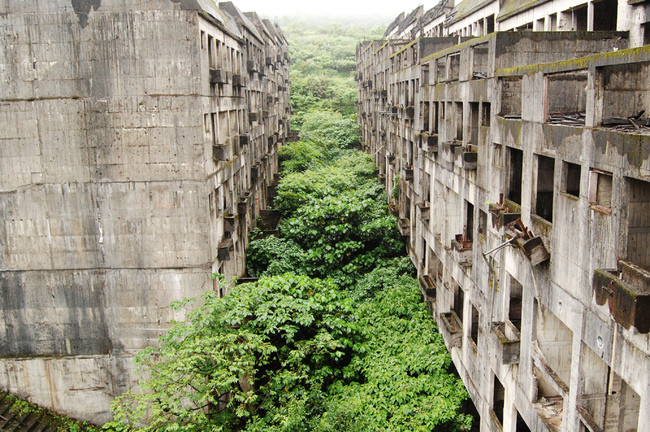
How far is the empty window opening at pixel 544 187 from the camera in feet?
42.4

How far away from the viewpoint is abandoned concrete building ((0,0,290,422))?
20.5m

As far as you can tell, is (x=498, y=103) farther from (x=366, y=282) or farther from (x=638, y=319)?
(x=366, y=282)

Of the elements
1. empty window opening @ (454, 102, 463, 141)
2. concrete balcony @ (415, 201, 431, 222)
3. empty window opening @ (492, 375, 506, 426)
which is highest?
empty window opening @ (454, 102, 463, 141)

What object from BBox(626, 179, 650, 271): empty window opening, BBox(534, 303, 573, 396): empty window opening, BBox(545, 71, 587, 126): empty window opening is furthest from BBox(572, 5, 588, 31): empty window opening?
BBox(626, 179, 650, 271): empty window opening

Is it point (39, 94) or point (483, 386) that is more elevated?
point (39, 94)

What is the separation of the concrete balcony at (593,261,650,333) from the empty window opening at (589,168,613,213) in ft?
4.57

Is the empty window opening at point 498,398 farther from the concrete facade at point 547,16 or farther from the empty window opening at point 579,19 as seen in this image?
the empty window opening at point 579,19

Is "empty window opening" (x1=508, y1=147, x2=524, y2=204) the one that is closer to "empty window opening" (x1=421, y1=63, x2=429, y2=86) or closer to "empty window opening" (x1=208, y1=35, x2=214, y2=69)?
"empty window opening" (x1=421, y1=63, x2=429, y2=86)

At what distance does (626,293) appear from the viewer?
850 cm

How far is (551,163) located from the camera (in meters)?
13.0

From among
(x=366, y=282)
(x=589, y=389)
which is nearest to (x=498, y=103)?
(x=589, y=389)

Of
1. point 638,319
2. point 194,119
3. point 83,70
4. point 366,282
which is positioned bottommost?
point 366,282

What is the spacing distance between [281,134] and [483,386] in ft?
148

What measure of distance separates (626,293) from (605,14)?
16.9m
